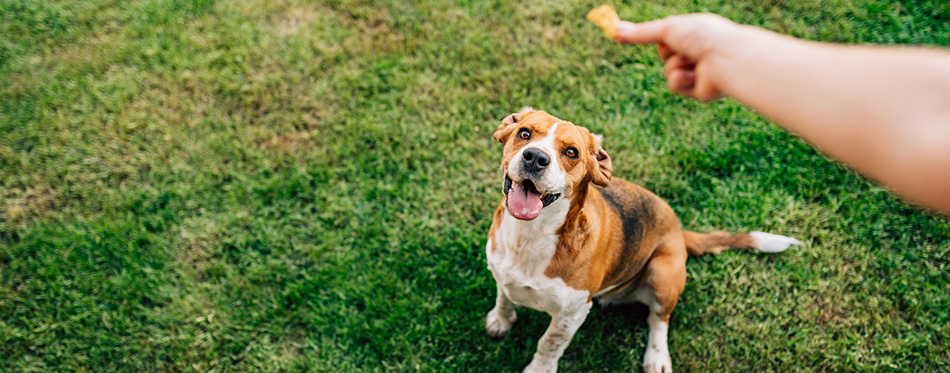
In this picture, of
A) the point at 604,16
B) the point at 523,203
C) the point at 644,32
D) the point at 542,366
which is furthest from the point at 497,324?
the point at 604,16

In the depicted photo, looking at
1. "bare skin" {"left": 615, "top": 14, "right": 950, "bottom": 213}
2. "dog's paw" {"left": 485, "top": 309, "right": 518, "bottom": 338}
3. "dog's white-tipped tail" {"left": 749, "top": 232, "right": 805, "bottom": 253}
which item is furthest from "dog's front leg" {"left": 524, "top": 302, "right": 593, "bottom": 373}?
"bare skin" {"left": 615, "top": 14, "right": 950, "bottom": 213}

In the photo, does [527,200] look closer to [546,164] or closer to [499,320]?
[546,164]

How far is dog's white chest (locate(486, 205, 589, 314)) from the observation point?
8.79 feet

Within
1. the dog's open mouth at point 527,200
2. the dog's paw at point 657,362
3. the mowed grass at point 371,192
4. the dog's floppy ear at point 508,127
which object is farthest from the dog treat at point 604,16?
the dog's open mouth at point 527,200

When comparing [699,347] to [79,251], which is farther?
[79,251]

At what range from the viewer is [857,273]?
4027 mm

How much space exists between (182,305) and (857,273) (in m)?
5.32

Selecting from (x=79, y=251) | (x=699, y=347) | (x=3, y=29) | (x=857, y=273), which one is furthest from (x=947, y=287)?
(x=3, y=29)

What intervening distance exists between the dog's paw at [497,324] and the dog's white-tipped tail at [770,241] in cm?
190

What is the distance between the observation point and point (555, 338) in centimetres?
320

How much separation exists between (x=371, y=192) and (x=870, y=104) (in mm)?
3767

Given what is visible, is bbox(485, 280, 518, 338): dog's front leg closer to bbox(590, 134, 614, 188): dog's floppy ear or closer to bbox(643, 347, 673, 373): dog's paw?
bbox(643, 347, 673, 373): dog's paw

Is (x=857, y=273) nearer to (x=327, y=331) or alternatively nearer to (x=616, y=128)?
(x=616, y=128)

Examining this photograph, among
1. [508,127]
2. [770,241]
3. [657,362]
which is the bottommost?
[657,362]
